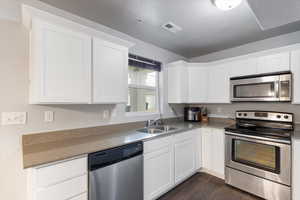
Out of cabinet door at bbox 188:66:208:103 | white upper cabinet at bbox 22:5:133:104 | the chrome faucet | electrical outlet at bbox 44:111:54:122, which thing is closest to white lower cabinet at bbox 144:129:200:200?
the chrome faucet

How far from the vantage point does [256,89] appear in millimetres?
2451

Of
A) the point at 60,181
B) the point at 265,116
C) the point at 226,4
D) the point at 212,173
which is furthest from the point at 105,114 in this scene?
the point at 265,116

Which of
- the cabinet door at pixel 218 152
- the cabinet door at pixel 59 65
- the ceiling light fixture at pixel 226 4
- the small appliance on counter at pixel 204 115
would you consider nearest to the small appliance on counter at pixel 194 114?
the small appliance on counter at pixel 204 115

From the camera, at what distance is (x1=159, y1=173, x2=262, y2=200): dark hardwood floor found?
213 centimetres

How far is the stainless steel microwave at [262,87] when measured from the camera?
216 cm

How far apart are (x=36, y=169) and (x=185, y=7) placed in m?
2.14

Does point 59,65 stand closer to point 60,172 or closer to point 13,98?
point 13,98

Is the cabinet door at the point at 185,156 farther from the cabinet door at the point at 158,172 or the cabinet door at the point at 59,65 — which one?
the cabinet door at the point at 59,65

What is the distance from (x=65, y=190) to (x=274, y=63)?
10.1 feet

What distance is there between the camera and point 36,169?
1.12 metres

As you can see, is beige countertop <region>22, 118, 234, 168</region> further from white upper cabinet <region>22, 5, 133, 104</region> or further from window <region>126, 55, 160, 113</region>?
window <region>126, 55, 160, 113</region>

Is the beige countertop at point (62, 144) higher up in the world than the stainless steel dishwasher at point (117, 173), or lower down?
higher up

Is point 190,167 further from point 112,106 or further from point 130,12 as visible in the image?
point 130,12

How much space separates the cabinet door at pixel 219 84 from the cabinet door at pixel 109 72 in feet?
6.26
